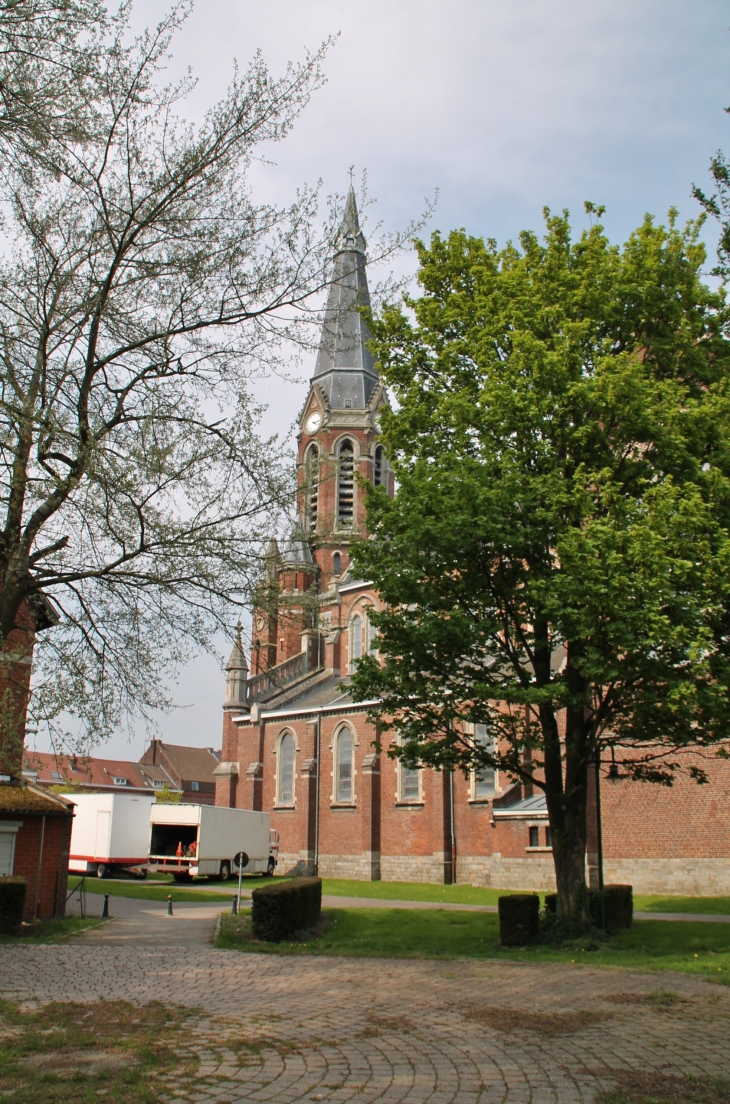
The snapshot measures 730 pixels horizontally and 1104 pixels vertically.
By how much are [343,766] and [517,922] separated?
2326 centimetres

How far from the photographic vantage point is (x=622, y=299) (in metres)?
15.6

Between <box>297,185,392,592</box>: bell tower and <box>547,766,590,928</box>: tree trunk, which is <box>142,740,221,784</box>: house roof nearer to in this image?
<box>297,185,392,592</box>: bell tower

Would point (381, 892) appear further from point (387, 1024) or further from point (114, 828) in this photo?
point (387, 1024)

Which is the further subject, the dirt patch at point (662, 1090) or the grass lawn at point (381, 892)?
the grass lawn at point (381, 892)

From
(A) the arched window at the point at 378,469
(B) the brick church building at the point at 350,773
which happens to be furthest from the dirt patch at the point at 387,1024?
(A) the arched window at the point at 378,469

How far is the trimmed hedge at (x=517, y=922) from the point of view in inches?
575

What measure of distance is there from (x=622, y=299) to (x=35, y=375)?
10096 millimetres

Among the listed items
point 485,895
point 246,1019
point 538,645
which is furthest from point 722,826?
point 246,1019

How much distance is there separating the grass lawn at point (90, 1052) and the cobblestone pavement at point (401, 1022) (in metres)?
0.23

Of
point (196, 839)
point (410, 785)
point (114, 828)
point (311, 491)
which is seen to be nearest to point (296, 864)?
point (196, 839)

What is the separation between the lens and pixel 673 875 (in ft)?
78.4

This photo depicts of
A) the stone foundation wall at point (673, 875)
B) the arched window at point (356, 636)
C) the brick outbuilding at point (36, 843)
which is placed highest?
the arched window at point (356, 636)

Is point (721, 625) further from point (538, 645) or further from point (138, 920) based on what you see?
point (138, 920)

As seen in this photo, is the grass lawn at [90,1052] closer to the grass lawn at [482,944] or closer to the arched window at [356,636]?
the grass lawn at [482,944]
